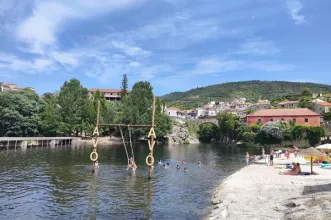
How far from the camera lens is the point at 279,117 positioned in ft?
319

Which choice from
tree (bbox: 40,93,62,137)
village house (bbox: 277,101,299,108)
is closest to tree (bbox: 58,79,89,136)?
tree (bbox: 40,93,62,137)

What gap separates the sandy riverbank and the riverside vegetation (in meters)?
65.9

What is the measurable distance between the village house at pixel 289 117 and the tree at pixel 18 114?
69389mm

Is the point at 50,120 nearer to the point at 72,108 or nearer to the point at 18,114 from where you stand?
the point at 72,108

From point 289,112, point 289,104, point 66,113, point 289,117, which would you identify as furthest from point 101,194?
point 289,104

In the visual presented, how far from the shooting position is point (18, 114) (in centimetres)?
7444

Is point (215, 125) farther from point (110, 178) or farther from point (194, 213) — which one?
point (194, 213)

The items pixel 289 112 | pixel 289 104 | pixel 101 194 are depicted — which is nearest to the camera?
pixel 101 194

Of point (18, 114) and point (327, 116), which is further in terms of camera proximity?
point (327, 116)

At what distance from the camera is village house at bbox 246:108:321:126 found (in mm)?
91863

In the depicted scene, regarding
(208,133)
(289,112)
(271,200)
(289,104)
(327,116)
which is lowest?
(271,200)

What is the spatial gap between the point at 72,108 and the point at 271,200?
75.8m

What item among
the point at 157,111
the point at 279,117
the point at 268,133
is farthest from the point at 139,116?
the point at 279,117

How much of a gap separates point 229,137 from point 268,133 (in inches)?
982
